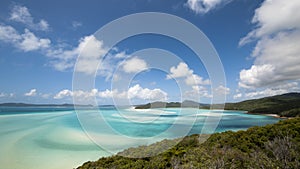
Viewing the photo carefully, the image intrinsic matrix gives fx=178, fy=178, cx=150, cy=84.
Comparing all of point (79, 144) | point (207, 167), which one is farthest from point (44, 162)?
point (207, 167)

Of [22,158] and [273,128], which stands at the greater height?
[273,128]

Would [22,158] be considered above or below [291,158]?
below

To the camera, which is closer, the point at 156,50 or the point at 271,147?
the point at 156,50

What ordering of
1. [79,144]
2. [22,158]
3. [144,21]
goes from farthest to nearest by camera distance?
[79,144] < [22,158] < [144,21]

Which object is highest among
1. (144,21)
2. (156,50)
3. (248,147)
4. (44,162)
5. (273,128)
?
(144,21)

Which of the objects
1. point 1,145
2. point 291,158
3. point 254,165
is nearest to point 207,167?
point 254,165

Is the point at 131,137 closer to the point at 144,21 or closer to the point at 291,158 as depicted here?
the point at 291,158

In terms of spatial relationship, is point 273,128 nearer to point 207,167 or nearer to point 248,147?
point 248,147

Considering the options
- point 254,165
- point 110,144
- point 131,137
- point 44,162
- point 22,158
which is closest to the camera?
point 254,165

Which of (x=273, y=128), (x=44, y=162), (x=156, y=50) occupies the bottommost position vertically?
(x=44, y=162)
